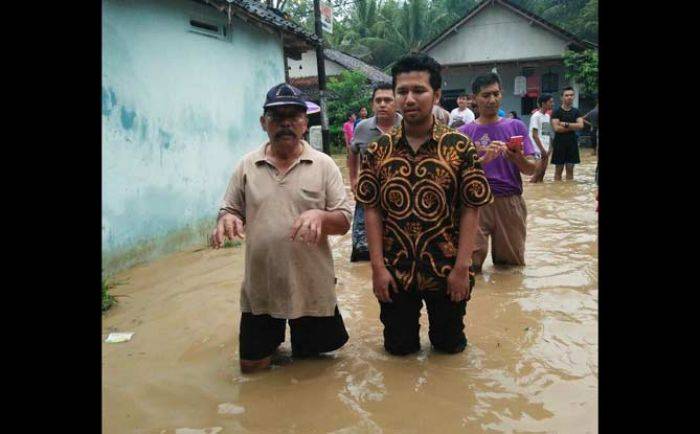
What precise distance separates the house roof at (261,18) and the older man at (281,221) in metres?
5.00

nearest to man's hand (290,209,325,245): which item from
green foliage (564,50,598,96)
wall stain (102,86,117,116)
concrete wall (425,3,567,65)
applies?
wall stain (102,86,117,116)

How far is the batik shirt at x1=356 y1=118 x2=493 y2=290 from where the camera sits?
3445mm

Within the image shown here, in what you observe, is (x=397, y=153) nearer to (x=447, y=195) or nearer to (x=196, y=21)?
(x=447, y=195)

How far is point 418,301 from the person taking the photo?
11.9ft

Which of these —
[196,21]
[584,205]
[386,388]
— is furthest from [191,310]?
[584,205]

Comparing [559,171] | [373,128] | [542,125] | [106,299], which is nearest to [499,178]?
[373,128]

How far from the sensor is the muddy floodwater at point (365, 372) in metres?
2.94

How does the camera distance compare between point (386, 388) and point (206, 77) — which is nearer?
point (386, 388)

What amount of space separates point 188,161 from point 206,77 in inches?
51.9

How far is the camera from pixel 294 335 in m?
3.69

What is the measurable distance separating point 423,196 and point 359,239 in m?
2.82

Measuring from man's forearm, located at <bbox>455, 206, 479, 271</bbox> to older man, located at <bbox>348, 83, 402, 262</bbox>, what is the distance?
215cm

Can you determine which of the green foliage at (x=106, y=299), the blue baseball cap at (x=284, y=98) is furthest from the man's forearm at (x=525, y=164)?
the green foliage at (x=106, y=299)

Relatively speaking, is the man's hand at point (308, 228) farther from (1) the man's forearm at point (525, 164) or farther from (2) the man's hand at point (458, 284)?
(1) the man's forearm at point (525, 164)
